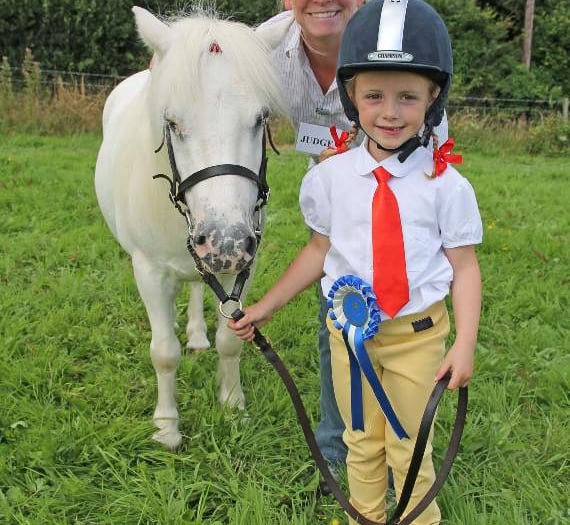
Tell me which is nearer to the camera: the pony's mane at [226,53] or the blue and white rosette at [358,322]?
the blue and white rosette at [358,322]

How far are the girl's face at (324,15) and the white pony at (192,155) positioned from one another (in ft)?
0.42

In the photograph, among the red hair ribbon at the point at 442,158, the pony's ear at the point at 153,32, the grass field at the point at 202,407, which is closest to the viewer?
the red hair ribbon at the point at 442,158

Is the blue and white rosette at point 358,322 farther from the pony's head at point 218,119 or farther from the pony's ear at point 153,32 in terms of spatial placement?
the pony's ear at point 153,32

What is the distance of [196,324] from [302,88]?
1.71 meters

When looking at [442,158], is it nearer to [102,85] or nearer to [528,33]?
[102,85]

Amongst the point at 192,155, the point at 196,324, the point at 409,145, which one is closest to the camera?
the point at 409,145

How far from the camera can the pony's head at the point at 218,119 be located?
1754 millimetres

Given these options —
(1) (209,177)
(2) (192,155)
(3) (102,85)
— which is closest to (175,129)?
(2) (192,155)

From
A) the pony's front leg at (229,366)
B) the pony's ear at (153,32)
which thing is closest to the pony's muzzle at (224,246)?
the pony's ear at (153,32)

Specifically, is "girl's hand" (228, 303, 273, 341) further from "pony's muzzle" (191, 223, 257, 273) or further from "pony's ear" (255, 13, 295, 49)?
"pony's ear" (255, 13, 295, 49)

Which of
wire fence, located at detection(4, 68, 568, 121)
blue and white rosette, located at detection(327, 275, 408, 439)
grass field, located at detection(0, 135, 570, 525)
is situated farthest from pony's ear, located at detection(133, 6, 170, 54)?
wire fence, located at detection(4, 68, 568, 121)

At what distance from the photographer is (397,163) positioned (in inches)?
68.8

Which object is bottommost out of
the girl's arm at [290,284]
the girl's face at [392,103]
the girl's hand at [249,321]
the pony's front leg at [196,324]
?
the pony's front leg at [196,324]

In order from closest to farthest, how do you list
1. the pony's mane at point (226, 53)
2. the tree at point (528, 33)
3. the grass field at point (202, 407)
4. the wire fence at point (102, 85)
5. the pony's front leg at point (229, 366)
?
the pony's mane at point (226, 53) < the grass field at point (202, 407) < the pony's front leg at point (229, 366) < the wire fence at point (102, 85) < the tree at point (528, 33)
